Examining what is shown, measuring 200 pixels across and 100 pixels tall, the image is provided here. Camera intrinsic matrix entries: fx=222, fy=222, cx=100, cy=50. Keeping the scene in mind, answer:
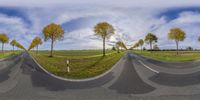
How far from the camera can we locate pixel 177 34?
72312 mm

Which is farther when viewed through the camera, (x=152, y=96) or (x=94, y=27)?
(x=94, y=27)

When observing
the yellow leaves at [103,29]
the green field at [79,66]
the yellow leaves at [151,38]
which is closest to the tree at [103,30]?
the yellow leaves at [103,29]

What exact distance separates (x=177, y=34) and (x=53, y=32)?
3970cm

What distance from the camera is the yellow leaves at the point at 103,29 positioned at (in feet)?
201

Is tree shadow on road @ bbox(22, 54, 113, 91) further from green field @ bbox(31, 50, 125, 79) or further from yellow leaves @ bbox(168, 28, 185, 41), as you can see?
yellow leaves @ bbox(168, 28, 185, 41)

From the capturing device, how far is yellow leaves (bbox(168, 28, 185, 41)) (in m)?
72.4

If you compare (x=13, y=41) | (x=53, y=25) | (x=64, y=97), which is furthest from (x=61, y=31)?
(x=13, y=41)

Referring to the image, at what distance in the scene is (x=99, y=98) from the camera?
282 inches

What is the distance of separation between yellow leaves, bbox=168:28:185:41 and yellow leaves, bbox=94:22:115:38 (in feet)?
75.3

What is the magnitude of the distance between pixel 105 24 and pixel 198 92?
5415cm

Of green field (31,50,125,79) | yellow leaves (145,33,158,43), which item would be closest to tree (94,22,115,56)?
green field (31,50,125,79)

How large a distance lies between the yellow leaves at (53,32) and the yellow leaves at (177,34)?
3612cm

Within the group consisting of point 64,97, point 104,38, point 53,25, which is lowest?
point 64,97

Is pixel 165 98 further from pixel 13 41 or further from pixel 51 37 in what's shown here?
pixel 13 41
